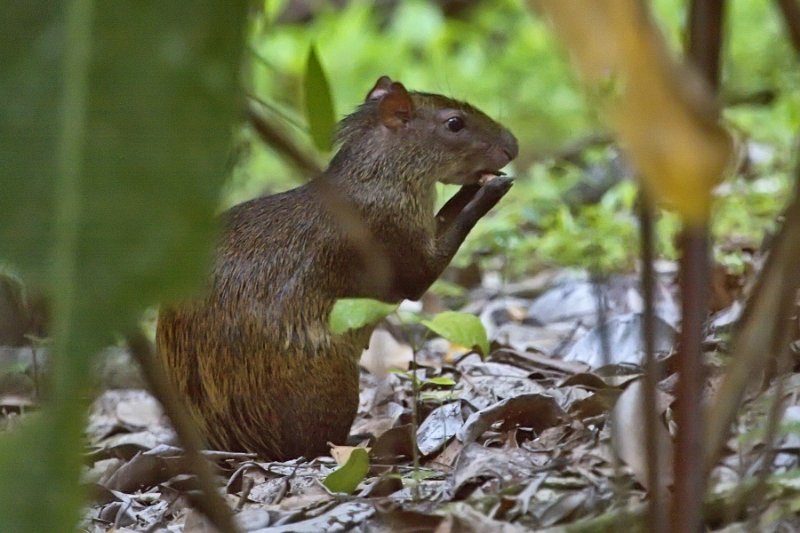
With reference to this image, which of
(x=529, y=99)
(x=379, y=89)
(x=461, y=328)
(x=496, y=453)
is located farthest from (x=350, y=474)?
(x=529, y=99)

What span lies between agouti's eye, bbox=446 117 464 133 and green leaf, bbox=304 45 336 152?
154cm

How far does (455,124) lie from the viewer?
4.13m

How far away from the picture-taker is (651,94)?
3.43 ft

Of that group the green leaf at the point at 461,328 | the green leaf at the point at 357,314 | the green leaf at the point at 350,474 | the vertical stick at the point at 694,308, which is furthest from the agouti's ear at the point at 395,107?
the vertical stick at the point at 694,308

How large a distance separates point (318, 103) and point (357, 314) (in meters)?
0.46

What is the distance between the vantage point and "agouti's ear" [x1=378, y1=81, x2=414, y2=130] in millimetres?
3969

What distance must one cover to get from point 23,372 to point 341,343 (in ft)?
4.00

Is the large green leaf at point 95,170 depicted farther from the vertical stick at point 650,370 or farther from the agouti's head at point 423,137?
the agouti's head at point 423,137

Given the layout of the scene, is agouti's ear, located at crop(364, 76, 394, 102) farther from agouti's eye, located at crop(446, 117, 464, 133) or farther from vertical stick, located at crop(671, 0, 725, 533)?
vertical stick, located at crop(671, 0, 725, 533)

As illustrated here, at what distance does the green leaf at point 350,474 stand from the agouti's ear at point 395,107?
5.91ft

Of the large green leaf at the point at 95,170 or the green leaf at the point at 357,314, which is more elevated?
the green leaf at the point at 357,314

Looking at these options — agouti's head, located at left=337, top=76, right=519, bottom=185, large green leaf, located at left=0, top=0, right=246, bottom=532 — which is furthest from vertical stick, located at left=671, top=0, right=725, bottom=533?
agouti's head, located at left=337, top=76, right=519, bottom=185

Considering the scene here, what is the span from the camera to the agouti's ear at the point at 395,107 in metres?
3.97

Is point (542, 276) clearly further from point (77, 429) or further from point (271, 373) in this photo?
point (77, 429)
